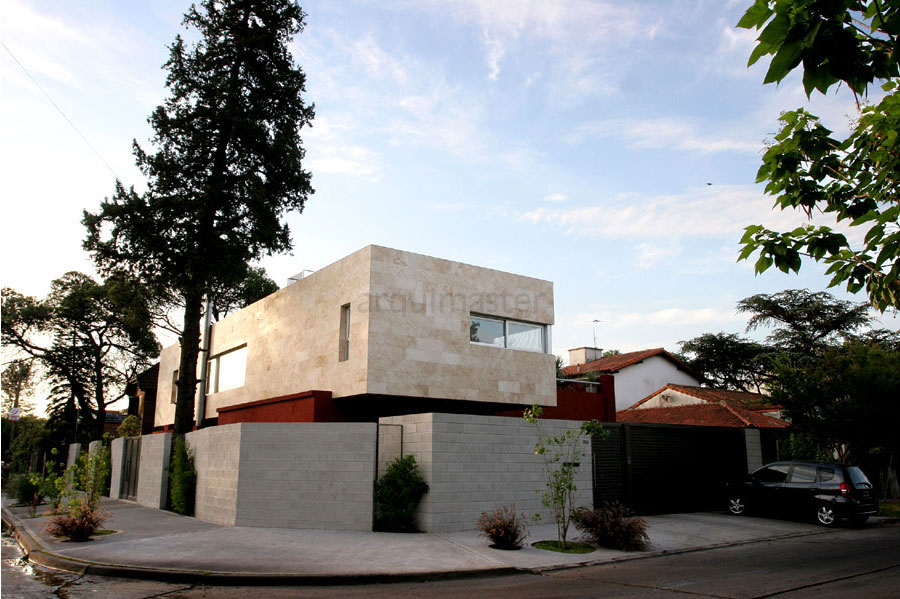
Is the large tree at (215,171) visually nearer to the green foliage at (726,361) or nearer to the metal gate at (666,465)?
the metal gate at (666,465)

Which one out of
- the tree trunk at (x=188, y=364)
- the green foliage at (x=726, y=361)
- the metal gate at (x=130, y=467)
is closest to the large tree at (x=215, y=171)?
the tree trunk at (x=188, y=364)

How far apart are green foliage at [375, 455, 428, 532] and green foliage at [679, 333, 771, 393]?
3102cm

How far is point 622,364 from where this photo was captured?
34469 millimetres

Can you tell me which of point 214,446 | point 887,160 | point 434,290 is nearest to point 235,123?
point 434,290

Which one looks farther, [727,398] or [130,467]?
[727,398]

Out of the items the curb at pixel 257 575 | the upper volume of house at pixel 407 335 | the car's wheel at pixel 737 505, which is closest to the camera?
the curb at pixel 257 575

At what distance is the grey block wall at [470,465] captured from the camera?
40.9 ft

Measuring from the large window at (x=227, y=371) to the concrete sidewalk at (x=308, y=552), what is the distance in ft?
30.2

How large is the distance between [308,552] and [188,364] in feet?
42.1

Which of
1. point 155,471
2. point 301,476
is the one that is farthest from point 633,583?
point 155,471

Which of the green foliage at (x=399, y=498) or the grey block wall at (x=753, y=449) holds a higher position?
the grey block wall at (x=753, y=449)

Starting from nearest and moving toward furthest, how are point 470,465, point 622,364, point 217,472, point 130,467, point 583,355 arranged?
point 470,465 → point 217,472 → point 130,467 → point 622,364 → point 583,355

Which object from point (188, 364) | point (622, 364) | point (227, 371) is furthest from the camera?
point (622, 364)

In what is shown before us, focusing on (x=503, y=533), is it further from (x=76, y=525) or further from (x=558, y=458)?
(x=76, y=525)
